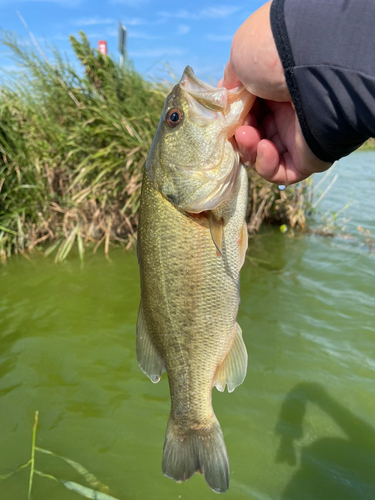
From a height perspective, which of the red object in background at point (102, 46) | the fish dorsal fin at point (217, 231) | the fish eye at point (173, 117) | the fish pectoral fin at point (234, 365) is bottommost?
the fish pectoral fin at point (234, 365)

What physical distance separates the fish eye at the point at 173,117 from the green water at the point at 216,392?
96.9 inches

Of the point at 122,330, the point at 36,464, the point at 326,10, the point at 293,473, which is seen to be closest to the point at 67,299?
the point at 122,330

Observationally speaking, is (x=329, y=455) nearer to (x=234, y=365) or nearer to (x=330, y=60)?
(x=234, y=365)

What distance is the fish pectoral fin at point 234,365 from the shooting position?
181 centimetres

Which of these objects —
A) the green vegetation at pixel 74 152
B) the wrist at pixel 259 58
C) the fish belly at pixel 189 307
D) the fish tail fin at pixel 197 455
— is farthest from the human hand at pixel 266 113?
the green vegetation at pixel 74 152

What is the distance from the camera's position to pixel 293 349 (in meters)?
4.01

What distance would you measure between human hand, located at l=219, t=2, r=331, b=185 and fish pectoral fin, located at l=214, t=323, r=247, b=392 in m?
0.80

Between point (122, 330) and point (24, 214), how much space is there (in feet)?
11.2

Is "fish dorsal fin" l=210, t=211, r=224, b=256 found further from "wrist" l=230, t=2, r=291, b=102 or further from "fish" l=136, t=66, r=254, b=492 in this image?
"wrist" l=230, t=2, r=291, b=102

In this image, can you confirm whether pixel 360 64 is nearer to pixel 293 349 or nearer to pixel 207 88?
pixel 207 88

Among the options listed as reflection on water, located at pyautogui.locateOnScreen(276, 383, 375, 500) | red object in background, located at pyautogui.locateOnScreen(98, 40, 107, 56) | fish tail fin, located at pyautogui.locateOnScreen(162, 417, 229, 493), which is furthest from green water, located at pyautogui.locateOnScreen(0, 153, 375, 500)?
red object in background, located at pyautogui.locateOnScreen(98, 40, 107, 56)

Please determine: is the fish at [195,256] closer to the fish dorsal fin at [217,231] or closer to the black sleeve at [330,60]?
the fish dorsal fin at [217,231]

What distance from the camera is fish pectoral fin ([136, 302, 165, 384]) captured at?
6.06 ft

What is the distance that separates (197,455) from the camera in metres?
1.80
